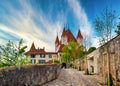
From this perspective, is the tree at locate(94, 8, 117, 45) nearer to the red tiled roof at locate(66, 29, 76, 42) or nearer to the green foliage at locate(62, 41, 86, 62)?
the green foliage at locate(62, 41, 86, 62)

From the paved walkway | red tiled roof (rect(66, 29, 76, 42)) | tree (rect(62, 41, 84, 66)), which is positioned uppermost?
red tiled roof (rect(66, 29, 76, 42))

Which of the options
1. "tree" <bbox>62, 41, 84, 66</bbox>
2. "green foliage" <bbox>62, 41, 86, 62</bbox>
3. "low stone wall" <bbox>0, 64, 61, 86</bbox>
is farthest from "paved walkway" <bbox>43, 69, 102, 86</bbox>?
"tree" <bbox>62, 41, 84, 66</bbox>

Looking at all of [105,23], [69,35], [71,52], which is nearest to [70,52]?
[71,52]

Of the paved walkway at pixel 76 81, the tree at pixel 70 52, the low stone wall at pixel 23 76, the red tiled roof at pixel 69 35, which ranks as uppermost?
the red tiled roof at pixel 69 35

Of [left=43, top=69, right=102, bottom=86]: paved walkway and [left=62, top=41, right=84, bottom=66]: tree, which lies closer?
[left=43, top=69, right=102, bottom=86]: paved walkway

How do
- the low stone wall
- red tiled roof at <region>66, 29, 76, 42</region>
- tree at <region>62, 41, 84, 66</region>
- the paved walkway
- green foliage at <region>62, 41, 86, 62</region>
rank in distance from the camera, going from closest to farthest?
the low stone wall < the paved walkway < green foliage at <region>62, 41, 86, 62</region> < tree at <region>62, 41, 84, 66</region> < red tiled roof at <region>66, 29, 76, 42</region>

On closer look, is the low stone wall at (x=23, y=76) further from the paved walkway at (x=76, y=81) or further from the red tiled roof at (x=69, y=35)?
the red tiled roof at (x=69, y=35)

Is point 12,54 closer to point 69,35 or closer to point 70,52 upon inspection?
point 70,52

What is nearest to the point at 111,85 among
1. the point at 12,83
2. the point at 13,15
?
the point at 12,83

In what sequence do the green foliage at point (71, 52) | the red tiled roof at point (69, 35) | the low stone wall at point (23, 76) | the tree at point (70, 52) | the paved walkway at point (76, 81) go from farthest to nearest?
the red tiled roof at point (69, 35) < the tree at point (70, 52) < the green foliage at point (71, 52) < the paved walkway at point (76, 81) < the low stone wall at point (23, 76)

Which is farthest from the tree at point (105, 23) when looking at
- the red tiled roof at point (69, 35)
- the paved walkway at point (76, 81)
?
the red tiled roof at point (69, 35)

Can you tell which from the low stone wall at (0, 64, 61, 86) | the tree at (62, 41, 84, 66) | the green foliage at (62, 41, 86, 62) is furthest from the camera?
the tree at (62, 41, 84, 66)

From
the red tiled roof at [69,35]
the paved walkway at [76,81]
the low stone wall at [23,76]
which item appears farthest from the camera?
the red tiled roof at [69,35]

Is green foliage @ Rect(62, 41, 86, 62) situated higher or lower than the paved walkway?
higher
